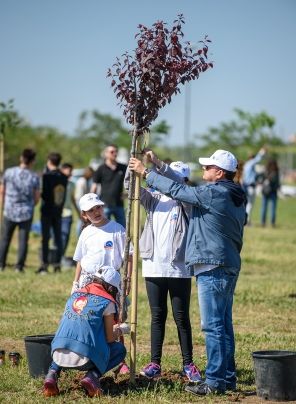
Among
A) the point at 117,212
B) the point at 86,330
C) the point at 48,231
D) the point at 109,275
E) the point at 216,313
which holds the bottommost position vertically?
the point at 86,330

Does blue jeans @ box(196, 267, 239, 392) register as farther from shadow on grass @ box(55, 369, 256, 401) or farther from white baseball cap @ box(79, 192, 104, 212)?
white baseball cap @ box(79, 192, 104, 212)

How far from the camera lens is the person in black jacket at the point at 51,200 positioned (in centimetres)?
1838

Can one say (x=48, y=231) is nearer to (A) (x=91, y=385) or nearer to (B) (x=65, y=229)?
(B) (x=65, y=229)

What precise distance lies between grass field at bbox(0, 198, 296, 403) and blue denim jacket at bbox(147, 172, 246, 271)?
1.26 metres

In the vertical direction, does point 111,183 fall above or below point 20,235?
above

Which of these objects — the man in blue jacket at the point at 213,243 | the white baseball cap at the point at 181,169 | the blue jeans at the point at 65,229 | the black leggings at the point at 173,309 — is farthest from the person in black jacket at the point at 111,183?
the man in blue jacket at the point at 213,243

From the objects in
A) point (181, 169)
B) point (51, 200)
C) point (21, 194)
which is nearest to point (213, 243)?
point (181, 169)

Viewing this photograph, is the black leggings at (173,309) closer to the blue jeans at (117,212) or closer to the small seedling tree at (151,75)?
the small seedling tree at (151,75)

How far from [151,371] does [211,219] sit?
173 centimetres

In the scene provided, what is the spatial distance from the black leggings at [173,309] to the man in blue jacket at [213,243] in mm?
647

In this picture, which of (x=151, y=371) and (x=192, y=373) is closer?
(x=192, y=373)

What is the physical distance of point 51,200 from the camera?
18.5m

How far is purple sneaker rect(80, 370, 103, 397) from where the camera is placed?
8547 mm

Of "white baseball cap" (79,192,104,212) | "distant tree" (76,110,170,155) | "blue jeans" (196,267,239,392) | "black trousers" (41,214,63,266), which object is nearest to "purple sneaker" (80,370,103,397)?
"blue jeans" (196,267,239,392)
